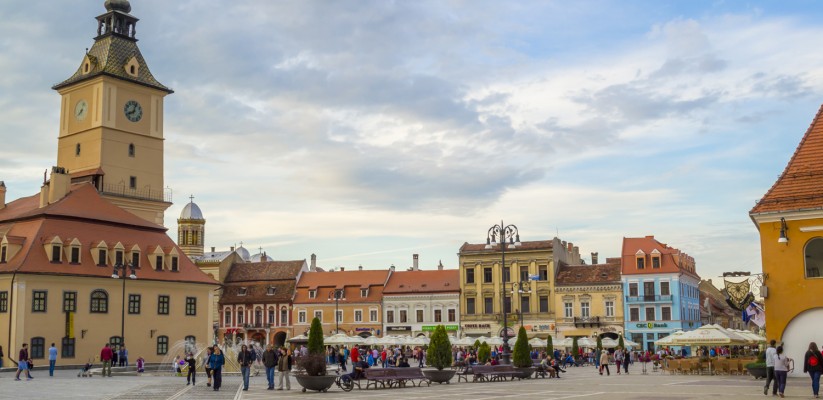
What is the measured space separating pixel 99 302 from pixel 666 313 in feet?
153

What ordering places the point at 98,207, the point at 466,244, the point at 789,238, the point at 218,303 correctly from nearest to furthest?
the point at 789,238 → the point at 98,207 → the point at 466,244 → the point at 218,303

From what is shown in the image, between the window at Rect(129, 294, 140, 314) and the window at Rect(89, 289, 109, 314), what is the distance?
5.41ft

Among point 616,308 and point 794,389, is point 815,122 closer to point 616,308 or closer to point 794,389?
point 794,389

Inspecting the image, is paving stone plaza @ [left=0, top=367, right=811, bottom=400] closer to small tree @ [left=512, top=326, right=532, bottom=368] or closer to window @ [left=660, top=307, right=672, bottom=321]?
small tree @ [left=512, top=326, right=532, bottom=368]

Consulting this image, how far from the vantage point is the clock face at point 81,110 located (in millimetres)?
68000

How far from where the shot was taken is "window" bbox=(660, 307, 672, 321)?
73.4m

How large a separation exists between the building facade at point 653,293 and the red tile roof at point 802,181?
44.7 m

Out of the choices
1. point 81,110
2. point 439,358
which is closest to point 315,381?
point 439,358

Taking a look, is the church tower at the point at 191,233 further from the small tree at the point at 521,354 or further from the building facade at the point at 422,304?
the small tree at the point at 521,354

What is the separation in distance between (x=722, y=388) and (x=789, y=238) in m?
5.98

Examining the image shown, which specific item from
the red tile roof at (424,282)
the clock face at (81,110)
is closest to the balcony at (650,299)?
the red tile roof at (424,282)

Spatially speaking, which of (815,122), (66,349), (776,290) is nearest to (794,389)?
(776,290)

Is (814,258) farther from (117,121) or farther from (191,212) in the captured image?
(191,212)

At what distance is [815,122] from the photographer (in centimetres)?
3095
